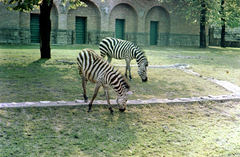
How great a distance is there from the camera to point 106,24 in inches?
1155

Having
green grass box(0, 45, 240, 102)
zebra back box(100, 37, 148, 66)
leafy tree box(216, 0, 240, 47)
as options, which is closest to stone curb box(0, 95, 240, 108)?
green grass box(0, 45, 240, 102)

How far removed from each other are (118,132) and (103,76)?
1.32 m

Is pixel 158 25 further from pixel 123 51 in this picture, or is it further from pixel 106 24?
pixel 123 51

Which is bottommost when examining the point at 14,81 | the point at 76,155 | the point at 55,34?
the point at 76,155

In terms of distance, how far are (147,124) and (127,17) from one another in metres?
26.5

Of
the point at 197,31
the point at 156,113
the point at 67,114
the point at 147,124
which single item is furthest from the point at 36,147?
the point at 197,31

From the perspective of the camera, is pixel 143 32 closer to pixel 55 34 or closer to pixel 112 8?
pixel 112 8

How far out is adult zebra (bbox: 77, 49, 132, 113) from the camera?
595 cm

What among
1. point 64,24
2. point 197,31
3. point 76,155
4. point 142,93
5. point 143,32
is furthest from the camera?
point 197,31

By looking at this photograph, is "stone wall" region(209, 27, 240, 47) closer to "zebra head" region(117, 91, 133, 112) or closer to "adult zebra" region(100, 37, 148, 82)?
"adult zebra" region(100, 37, 148, 82)

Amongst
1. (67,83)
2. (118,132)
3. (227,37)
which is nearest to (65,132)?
(118,132)

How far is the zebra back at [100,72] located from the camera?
5941 mm

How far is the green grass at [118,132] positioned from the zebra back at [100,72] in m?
0.68

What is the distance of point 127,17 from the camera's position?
31.1 meters
